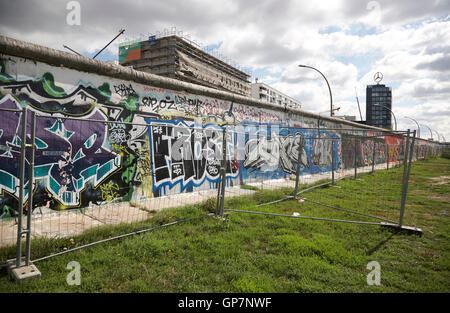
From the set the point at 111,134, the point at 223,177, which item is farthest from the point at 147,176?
the point at 223,177

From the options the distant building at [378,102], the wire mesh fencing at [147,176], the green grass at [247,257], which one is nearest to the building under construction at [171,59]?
the wire mesh fencing at [147,176]

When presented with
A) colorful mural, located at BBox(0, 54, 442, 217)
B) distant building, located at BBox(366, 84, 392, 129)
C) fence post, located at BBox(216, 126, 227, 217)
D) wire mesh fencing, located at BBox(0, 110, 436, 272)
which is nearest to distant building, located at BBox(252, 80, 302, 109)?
distant building, located at BBox(366, 84, 392, 129)

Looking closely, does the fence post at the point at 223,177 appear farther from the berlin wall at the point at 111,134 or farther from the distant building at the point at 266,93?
the distant building at the point at 266,93

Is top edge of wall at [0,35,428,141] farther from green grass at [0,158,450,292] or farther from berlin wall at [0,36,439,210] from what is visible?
green grass at [0,158,450,292]

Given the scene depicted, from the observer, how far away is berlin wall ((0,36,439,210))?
181 inches

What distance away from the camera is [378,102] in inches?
5069

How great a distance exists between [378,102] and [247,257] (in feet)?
491

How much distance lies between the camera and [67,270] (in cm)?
308

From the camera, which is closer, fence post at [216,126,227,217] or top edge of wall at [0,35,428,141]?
top edge of wall at [0,35,428,141]

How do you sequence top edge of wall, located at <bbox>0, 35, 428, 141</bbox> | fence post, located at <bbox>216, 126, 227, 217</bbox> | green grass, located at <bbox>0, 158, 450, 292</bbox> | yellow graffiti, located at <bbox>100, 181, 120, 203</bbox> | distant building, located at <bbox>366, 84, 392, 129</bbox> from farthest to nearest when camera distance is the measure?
distant building, located at <bbox>366, 84, 392, 129</bbox>
yellow graffiti, located at <bbox>100, 181, 120, 203</bbox>
fence post, located at <bbox>216, 126, 227, 217</bbox>
top edge of wall, located at <bbox>0, 35, 428, 141</bbox>
green grass, located at <bbox>0, 158, 450, 292</bbox>

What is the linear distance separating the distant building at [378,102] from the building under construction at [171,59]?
82.3 metres

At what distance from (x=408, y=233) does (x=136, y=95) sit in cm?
663

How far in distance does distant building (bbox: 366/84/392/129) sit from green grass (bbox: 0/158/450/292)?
134797 mm
